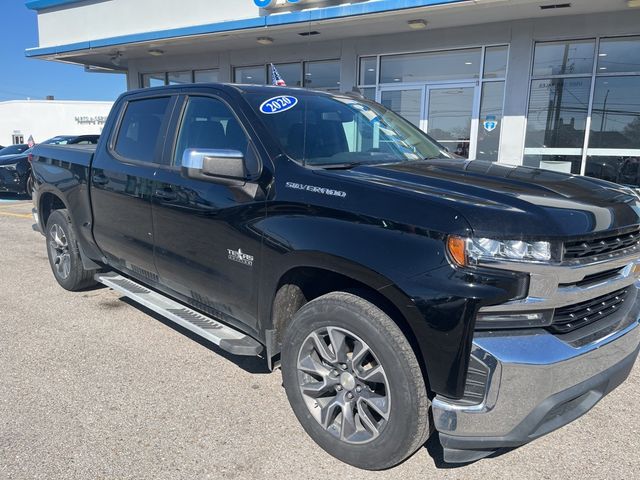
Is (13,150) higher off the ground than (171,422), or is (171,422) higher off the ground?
(13,150)

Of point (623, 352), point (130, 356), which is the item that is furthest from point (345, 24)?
point (623, 352)

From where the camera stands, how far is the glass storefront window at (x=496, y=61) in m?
10.4

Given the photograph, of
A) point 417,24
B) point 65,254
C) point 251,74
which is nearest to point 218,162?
point 65,254

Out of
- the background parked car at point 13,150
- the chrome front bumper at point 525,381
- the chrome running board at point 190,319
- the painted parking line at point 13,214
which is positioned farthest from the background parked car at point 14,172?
the chrome front bumper at point 525,381

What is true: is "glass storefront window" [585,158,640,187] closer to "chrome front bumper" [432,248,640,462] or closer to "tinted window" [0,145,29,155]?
"chrome front bumper" [432,248,640,462]

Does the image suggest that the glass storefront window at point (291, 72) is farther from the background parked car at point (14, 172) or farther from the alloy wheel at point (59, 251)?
the alloy wheel at point (59, 251)

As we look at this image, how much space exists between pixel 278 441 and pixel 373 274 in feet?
3.95

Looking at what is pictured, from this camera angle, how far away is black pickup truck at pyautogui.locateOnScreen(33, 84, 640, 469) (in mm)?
2135

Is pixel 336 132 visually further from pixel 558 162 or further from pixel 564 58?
pixel 564 58

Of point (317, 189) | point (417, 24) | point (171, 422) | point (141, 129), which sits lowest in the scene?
point (171, 422)

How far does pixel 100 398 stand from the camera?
Answer: 10.8ft

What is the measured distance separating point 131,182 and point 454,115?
8718 mm

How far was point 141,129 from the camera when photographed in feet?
13.6

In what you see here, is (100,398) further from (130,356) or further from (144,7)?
(144,7)
